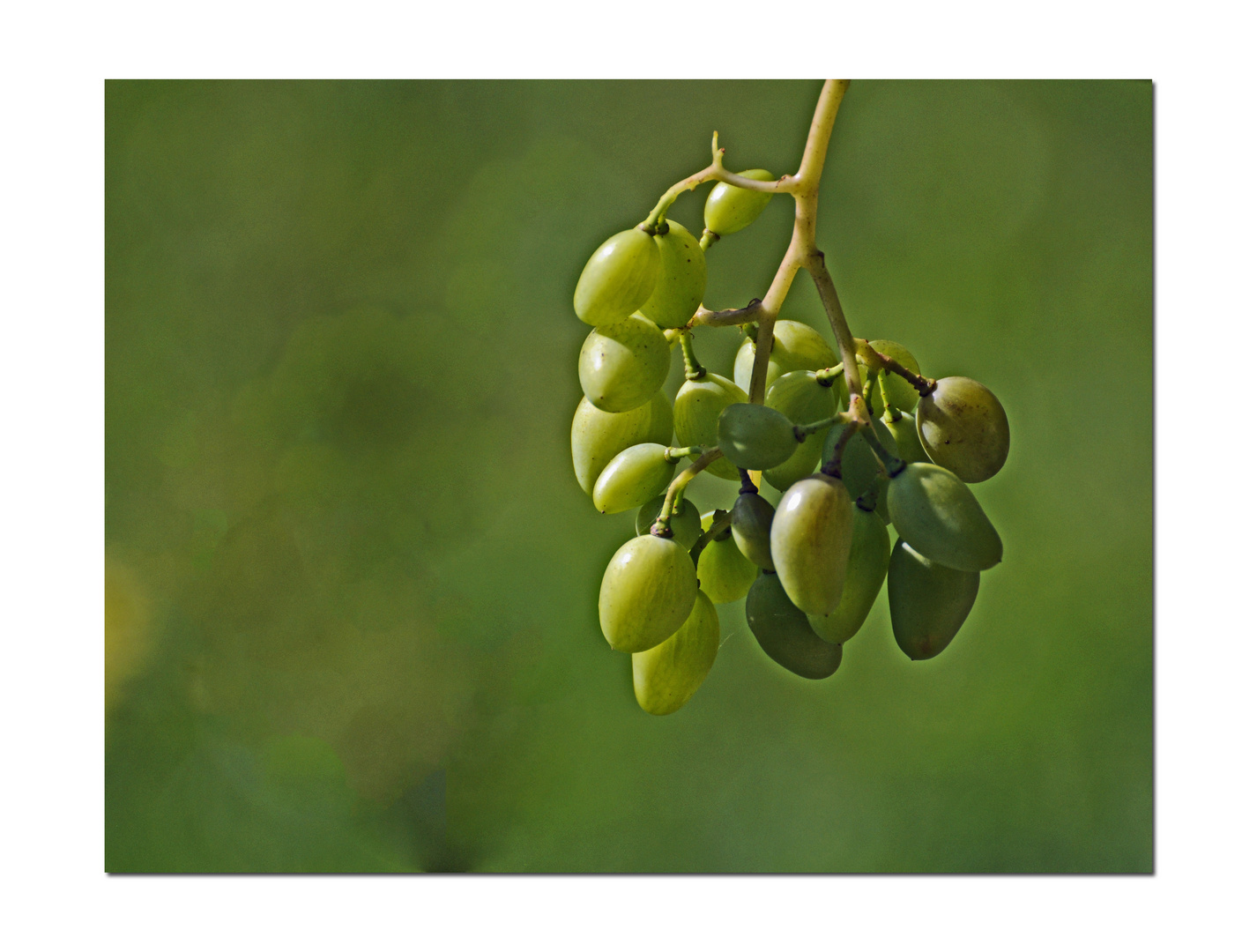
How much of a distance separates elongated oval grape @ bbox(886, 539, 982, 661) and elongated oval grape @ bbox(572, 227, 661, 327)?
161mm

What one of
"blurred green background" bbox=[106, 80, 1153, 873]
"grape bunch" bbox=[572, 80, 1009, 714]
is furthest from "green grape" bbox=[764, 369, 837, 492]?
"blurred green background" bbox=[106, 80, 1153, 873]

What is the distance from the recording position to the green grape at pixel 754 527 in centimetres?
46

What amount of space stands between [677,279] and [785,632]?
17 centimetres

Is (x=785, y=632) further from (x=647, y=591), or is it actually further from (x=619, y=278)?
(x=619, y=278)

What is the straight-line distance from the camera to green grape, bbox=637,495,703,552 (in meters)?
0.49

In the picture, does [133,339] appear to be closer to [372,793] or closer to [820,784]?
[372,793]

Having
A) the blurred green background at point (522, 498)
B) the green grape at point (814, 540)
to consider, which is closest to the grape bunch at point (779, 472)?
the green grape at point (814, 540)

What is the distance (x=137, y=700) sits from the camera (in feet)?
3.40

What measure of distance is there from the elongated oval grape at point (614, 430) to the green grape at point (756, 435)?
0.29 ft

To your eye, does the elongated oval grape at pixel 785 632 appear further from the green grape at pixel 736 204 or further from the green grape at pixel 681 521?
the green grape at pixel 736 204

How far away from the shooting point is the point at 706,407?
0.51m

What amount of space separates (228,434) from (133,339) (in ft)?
0.40

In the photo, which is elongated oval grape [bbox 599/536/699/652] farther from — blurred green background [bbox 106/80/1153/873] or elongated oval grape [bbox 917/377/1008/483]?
blurred green background [bbox 106/80/1153/873]

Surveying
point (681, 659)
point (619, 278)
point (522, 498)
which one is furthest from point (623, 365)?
point (522, 498)
